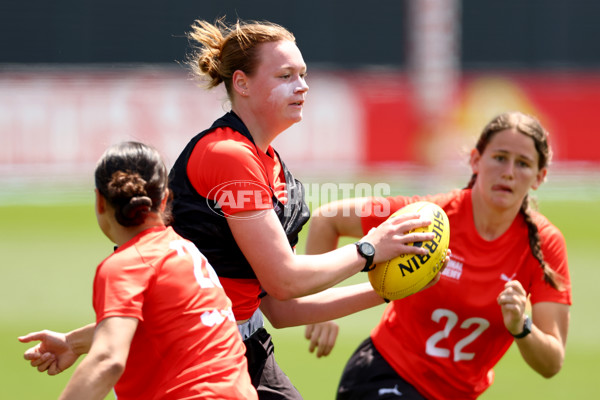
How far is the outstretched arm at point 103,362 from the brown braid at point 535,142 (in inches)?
86.4

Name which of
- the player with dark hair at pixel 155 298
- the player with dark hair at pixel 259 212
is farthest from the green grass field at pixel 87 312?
the player with dark hair at pixel 155 298

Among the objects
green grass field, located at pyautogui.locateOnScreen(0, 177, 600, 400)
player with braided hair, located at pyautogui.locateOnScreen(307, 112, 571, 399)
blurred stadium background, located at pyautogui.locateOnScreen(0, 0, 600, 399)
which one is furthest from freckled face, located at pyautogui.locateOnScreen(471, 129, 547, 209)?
blurred stadium background, located at pyautogui.locateOnScreen(0, 0, 600, 399)

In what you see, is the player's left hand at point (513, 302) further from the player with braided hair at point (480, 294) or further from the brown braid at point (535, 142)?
the brown braid at point (535, 142)

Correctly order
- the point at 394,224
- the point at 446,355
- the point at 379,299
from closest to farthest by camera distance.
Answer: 1. the point at 394,224
2. the point at 379,299
3. the point at 446,355

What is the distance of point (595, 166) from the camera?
17562mm

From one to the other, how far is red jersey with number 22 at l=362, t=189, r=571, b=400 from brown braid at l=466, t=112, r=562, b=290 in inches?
1.5

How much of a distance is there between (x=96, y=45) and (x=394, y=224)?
1578 cm

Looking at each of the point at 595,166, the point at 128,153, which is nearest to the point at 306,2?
the point at 595,166

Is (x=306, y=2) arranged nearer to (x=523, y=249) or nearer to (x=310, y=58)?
(x=310, y=58)

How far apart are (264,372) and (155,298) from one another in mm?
1091

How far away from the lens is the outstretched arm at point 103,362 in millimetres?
2549

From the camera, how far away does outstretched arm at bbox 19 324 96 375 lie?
3283 mm

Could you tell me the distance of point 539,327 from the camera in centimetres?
414

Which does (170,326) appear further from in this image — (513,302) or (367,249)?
(513,302)
